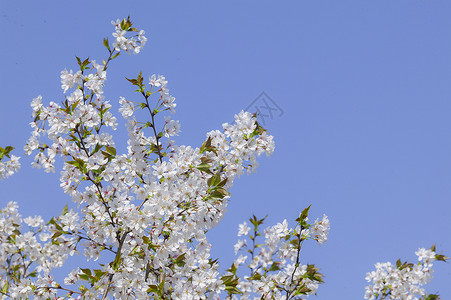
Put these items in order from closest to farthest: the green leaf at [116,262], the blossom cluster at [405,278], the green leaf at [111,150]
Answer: the green leaf at [116,262]
the green leaf at [111,150]
the blossom cluster at [405,278]

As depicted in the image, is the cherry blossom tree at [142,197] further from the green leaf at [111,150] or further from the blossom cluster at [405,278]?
the blossom cluster at [405,278]

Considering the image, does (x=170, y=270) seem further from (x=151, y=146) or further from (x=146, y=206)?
(x=151, y=146)

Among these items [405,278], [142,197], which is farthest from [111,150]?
[405,278]

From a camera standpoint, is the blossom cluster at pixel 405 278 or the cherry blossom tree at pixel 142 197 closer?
the cherry blossom tree at pixel 142 197

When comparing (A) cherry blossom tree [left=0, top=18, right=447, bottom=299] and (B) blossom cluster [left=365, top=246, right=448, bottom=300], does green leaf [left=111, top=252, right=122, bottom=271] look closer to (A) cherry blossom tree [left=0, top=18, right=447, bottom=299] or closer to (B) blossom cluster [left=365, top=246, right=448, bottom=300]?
(A) cherry blossom tree [left=0, top=18, right=447, bottom=299]

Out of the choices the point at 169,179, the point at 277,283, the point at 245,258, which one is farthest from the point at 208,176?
the point at 245,258

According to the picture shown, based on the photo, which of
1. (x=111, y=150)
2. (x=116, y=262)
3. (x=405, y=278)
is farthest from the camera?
(x=405, y=278)

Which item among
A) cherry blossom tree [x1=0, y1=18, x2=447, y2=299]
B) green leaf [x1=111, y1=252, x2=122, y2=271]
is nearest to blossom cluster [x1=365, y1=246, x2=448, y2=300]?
cherry blossom tree [x1=0, y1=18, x2=447, y2=299]

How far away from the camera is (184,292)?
4.98 m

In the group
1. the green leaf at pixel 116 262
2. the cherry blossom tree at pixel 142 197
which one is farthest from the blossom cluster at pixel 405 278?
the green leaf at pixel 116 262

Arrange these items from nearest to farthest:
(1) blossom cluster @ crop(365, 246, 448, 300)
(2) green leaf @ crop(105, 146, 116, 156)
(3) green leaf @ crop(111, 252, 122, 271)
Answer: (3) green leaf @ crop(111, 252, 122, 271), (2) green leaf @ crop(105, 146, 116, 156), (1) blossom cluster @ crop(365, 246, 448, 300)

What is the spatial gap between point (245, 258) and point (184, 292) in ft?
14.6

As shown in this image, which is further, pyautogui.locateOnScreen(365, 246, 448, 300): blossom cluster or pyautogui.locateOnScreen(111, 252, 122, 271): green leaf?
pyautogui.locateOnScreen(365, 246, 448, 300): blossom cluster

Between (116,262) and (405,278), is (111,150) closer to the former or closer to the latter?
Answer: (116,262)
